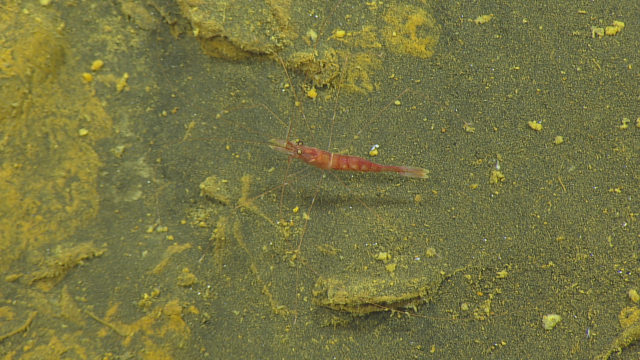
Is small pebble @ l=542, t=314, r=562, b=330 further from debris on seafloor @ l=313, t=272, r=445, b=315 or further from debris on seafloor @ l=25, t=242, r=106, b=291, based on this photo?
debris on seafloor @ l=25, t=242, r=106, b=291

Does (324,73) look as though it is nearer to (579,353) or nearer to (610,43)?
(610,43)

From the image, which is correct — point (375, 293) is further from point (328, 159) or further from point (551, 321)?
point (551, 321)

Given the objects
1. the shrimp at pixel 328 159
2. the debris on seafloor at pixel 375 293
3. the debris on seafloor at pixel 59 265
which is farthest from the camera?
Result: the shrimp at pixel 328 159

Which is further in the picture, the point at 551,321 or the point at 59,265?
the point at 551,321

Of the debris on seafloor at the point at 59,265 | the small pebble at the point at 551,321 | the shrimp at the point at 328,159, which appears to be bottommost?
the small pebble at the point at 551,321

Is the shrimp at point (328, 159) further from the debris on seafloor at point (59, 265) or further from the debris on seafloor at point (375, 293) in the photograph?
the debris on seafloor at point (59, 265)

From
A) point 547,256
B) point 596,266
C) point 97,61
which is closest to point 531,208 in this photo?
point 547,256

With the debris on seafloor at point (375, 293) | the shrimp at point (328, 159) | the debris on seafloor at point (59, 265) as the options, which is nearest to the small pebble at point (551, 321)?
the debris on seafloor at point (375, 293)

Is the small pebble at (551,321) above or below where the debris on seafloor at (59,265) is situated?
below

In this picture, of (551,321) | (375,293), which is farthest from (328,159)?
(551,321)
